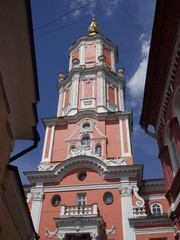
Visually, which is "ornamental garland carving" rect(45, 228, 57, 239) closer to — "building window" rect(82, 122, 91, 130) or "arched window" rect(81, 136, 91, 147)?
"arched window" rect(81, 136, 91, 147)

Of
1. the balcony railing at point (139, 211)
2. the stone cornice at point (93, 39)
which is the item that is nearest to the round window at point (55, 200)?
the balcony railing at point (139, 211)

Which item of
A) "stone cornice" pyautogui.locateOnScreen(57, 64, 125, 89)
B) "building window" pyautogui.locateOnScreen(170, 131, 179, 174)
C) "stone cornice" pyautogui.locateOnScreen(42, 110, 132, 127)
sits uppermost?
"stone cornice" pyautogui.locateOnScreen(57, 64, 125, 89)

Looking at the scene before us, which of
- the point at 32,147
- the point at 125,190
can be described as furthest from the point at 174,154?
the point at 125,190

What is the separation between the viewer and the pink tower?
63.4 feet

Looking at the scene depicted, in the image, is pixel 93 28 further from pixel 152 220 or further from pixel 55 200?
pixel 152 220

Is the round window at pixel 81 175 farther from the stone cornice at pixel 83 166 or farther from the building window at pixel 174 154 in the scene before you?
the building window at pixel 174 154

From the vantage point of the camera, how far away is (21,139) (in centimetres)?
1030

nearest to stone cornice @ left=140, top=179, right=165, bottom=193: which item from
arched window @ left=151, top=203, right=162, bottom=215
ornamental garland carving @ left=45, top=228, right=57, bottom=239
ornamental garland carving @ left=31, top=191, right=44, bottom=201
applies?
arched window @ left=151, top=203, right=162, bottom=215

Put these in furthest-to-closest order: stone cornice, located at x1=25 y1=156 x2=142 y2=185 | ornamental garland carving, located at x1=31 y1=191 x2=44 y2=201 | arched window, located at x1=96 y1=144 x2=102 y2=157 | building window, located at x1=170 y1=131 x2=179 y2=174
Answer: arched window, located at x1=96 y1=144 x2=102 y2=157 → stone cornice, located at x1=25 y1=156 x2=142 y2=185 → ornamental garland carving, located at x1=31 y1=191 x2=44 y2=201 → building window, located at x1=170 y1=131 x2=179 y2=174

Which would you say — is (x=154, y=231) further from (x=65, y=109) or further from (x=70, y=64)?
(x=70, y=64)

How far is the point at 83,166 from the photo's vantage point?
2331cm

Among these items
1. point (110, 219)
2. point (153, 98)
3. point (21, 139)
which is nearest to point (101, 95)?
point (110, 219)

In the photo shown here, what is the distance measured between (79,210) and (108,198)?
2.70 metres

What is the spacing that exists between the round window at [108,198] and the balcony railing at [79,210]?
1556 mm
